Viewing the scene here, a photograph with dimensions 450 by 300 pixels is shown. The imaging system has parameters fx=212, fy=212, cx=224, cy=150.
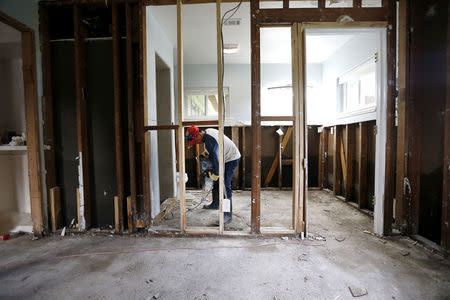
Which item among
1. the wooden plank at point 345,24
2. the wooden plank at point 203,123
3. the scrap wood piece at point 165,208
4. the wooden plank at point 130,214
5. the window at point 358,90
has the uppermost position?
the wooden plank at point 345,24

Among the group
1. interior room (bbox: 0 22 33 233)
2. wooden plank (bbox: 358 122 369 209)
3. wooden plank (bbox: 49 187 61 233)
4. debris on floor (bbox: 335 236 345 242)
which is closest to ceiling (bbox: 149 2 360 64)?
wooden plank (bbox: 358 122 369 209)

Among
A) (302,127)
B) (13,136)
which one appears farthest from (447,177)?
(13,136)

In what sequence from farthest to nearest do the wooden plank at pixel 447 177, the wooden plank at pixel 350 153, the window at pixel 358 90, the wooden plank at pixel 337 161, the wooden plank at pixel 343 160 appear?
1. the wooden plank at pixel 337 161
2. the wooden plank at pixel 343 160
3. the wooden plank at pixel 350 153
4. the window at pixel 358 90
5. the wooden plank at pixel 447 177

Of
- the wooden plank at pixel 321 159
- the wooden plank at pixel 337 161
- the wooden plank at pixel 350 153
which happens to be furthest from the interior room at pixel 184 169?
the wooden plank at pixel 321 159

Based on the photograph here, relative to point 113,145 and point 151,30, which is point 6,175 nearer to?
point 113,145

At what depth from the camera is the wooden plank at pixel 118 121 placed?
7.89 feet

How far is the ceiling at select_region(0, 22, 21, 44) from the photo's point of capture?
2397 millimetres

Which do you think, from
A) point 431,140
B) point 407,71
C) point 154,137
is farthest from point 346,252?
point 154,137

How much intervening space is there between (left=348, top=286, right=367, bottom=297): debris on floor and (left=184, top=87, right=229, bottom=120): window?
4503 mm

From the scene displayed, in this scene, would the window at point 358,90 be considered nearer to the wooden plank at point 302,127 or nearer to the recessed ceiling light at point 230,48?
the wooden plank at point 302,127

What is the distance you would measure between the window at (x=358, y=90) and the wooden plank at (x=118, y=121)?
3.54m

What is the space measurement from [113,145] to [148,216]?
0.97m

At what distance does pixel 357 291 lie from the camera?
5.03 feet

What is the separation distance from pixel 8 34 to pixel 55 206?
2.10 m
